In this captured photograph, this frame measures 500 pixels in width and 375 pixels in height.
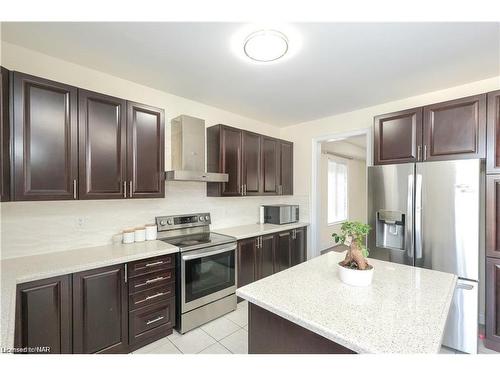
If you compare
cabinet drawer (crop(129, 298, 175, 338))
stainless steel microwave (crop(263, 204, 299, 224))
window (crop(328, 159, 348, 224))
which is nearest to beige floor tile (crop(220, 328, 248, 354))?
cabinet drawer (crop(129, 298, 175, 338))

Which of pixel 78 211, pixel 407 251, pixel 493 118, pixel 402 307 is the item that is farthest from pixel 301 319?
pixel 493 118

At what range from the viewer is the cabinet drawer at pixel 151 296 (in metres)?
1.85

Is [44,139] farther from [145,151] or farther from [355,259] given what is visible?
[355,259]

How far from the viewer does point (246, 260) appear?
275 cm

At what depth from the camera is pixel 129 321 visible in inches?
72.1

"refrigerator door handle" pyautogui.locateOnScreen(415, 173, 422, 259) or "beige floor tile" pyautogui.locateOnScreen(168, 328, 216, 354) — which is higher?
"refrigerator door handle" pyautogui.locateOnScreen(415, 173, 422, 259)

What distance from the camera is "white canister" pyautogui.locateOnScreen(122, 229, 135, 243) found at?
7.22 ft

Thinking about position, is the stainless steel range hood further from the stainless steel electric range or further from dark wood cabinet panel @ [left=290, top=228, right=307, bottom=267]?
dark wood cabinet panel @ [left=290, top=228, right=307, bottom=267]

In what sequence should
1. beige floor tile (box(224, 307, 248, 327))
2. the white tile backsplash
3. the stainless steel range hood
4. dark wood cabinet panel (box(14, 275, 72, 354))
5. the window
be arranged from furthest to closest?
the window → the stainless steel range hood → beige floor tile (box(224, 307, 248, 327)) → the white tile backsplash → dark wood cabinet panel (box(14, 275, 72, 354))

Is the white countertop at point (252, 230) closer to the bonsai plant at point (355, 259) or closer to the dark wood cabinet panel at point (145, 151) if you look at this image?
the dark wood cabinet panel at point (145, 151)

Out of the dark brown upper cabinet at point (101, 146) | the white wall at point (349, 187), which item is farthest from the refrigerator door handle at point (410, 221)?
the dark brown upper cabinet at point (101, 146)

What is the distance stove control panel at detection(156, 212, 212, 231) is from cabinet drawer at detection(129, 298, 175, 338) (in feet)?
2.67

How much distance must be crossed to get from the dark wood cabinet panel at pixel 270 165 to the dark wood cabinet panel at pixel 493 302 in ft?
7.96

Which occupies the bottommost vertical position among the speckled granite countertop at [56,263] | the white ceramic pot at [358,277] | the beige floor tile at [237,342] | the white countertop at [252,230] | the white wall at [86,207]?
the beige floor tile at [237,342]
